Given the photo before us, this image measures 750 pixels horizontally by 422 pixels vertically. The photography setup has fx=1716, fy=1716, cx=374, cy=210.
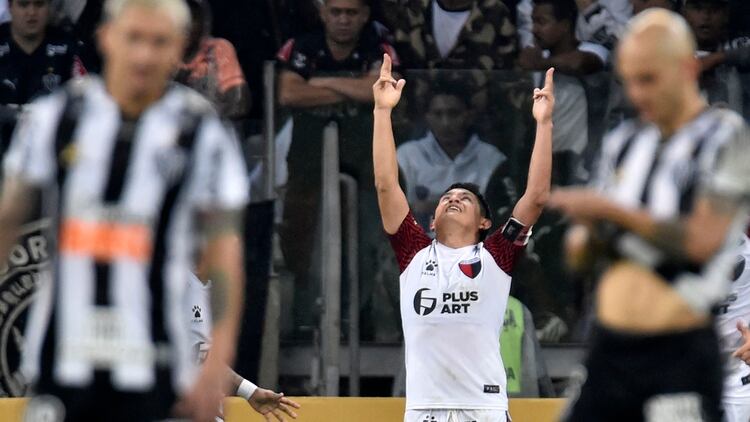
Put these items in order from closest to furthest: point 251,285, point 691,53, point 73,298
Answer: point 73,298 → point 691,53 → point 251,285

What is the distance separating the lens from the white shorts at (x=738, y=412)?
1224 cm

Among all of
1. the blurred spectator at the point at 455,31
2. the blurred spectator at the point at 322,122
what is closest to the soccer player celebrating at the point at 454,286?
the blurred spectator at the point at 322,122

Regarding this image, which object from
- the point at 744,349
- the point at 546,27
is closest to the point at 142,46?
the point at 744,349

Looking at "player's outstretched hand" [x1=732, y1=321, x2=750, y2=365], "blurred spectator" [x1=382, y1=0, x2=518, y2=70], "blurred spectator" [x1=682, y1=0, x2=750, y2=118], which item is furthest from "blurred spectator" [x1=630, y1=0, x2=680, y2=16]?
"player's outstretched hand" [x1=732, y1=321, x2=750, y2=365]

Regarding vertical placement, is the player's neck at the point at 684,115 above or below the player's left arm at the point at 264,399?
above

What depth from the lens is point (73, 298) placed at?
6059 mm

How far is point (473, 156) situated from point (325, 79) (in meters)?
1.26

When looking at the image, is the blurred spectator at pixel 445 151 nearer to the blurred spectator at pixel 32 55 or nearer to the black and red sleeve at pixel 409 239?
the black and red sleeve at pixel 409 239

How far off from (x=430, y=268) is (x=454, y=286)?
0.66ft

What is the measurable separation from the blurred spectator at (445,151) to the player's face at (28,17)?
2945 millimetres

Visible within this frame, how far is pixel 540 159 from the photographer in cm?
1037

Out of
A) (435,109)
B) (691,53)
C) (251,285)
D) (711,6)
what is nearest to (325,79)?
(435,109)

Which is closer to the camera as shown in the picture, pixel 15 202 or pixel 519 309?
pixel 15 202

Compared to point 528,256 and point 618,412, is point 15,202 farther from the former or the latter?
point 528,256
